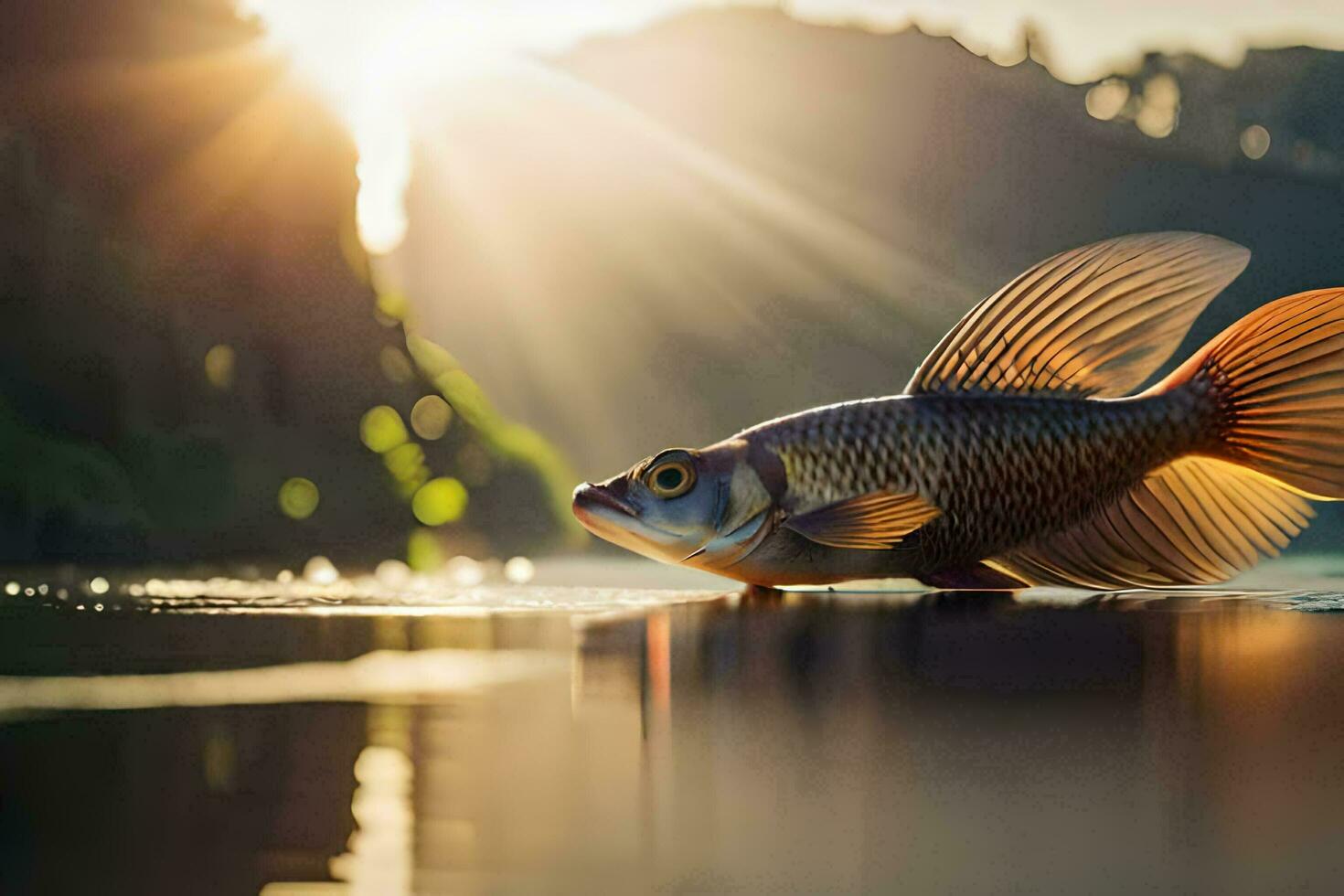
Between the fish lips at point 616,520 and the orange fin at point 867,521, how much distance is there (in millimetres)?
377

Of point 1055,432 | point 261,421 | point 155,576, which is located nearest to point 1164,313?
point 1055,432

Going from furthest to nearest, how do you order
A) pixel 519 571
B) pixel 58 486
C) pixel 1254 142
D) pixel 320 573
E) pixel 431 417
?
pixel 1254 142 → pixel 431 417 → pixel 58 486 → pixel 519 571 → pixel 320 573

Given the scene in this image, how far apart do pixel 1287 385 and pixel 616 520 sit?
193 cm

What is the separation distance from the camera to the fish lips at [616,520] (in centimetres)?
412

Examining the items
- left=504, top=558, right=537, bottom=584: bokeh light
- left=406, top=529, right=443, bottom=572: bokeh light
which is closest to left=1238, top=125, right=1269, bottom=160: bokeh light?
left=406, top=529, right=443, bottom=572: bokeh light

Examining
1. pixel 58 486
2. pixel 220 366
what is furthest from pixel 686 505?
pixel 220 366

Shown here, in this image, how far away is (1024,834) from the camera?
5.66 feet

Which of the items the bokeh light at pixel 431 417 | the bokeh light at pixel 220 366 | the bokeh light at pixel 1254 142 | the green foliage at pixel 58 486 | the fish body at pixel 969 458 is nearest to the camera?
the fish body at pixel 969 458

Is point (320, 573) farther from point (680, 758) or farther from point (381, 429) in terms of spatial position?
point (381, 429)

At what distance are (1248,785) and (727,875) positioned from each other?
0.83 metres

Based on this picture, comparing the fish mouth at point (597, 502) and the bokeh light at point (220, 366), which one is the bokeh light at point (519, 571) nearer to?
the fish mouth at point (597, 502)

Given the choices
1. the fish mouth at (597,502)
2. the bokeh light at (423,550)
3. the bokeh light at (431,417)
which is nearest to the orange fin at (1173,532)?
the fish mouth at (597,502)

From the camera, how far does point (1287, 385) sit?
13.9 feet

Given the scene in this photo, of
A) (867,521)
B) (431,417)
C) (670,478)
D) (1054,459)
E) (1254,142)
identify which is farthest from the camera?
(1254,142)
